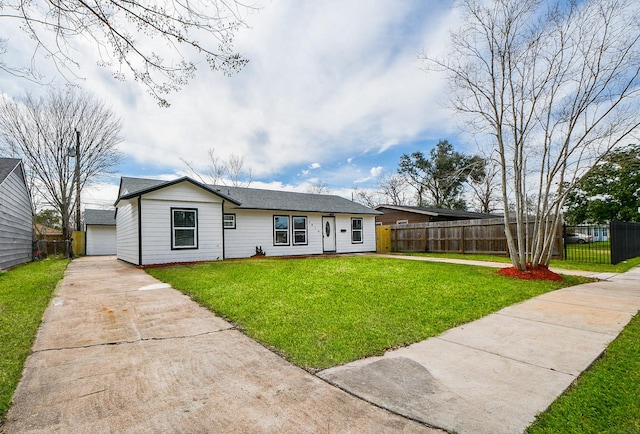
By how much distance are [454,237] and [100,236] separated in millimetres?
23055

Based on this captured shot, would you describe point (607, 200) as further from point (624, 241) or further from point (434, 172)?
point (624, 241)

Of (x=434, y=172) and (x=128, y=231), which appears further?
(x=434, y=172)

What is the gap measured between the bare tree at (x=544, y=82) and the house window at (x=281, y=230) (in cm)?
922

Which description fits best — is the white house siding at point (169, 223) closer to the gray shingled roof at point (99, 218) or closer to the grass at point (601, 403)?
the grass at point (601, 403)

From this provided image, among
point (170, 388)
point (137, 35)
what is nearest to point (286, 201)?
point (137, 35)

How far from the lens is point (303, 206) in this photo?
15961mm

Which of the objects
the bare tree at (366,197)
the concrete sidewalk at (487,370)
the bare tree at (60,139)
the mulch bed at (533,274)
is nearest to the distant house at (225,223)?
the bare tree at (60,139)

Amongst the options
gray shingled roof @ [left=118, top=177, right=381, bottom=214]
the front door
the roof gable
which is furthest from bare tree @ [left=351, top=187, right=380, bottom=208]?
the roof gable

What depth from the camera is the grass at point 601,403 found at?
76.5 inches

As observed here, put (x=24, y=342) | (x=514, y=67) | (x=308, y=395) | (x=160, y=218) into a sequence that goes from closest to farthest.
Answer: (x=308, y=395)
(x=24, y=342)
(x=514, y=67)
(x=160, y=218)

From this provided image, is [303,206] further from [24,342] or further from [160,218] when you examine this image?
[24,342]

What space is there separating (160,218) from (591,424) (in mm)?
11746

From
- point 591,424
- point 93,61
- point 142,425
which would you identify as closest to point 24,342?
point 142,425

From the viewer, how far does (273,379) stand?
264cm
